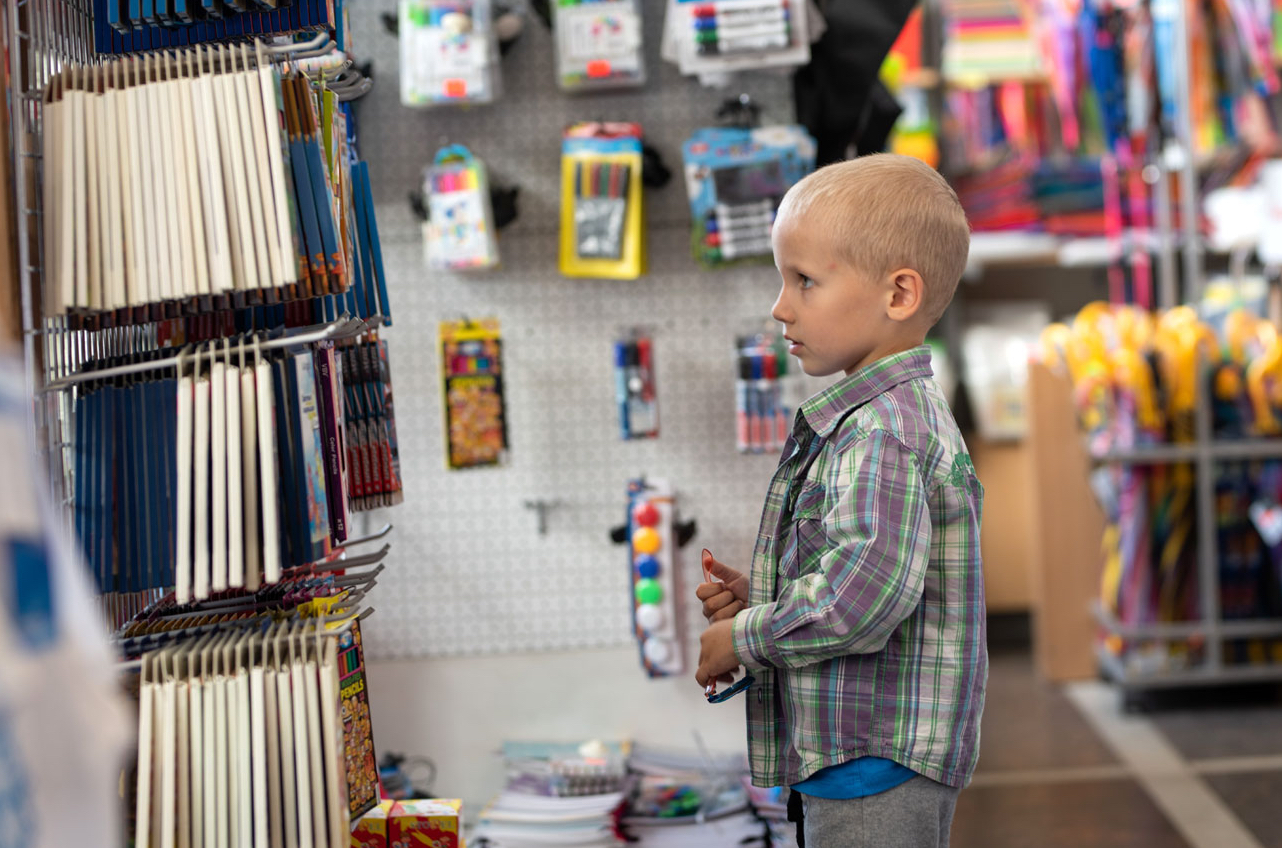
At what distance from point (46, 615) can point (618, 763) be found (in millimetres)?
2139

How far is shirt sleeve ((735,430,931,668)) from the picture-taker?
52.5 inches

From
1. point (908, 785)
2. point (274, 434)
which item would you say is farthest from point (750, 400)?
point (274, 434)

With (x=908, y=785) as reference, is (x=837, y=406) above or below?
above

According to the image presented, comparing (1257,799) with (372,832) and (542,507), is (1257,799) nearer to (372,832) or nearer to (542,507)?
(542,507)

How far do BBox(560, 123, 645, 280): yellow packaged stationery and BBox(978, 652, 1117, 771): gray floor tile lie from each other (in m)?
2.30

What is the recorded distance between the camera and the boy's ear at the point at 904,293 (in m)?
1.44

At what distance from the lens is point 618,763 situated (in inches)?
105

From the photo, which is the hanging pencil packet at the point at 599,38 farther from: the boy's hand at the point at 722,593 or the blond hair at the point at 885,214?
the boy's hand at the point at 722,593

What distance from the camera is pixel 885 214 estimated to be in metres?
1.42

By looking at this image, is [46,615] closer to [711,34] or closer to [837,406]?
[837,406]

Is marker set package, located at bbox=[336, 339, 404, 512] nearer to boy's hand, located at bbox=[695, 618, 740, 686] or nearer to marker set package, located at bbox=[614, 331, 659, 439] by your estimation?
boy's hand, located at bbox=[695, 618, 740, 686]

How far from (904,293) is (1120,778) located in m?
2.88

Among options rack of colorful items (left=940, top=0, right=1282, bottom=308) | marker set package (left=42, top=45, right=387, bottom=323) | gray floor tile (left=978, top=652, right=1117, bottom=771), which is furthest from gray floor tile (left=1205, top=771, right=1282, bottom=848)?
marker set package (left=42, top=45, right=387, bottom=323)

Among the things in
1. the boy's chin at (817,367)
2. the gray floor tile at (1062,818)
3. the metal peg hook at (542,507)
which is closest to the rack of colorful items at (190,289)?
the boy's chin at (817,367)
